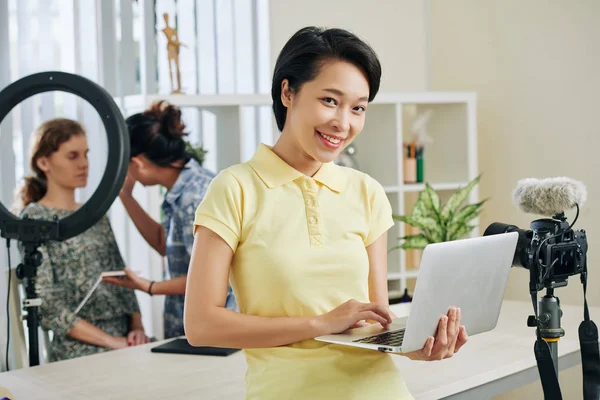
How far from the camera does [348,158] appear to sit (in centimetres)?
403

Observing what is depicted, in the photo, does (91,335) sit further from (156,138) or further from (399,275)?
(399,275)

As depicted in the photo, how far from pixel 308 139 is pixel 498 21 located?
3.06 m

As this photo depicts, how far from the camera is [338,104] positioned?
54.2 inches

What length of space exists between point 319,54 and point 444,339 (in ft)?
1.70

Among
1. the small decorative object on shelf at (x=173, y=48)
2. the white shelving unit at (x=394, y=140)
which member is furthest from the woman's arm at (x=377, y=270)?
the small decorative object on shelf at (x=173, y=48)

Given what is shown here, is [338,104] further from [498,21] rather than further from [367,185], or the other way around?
[498,21]

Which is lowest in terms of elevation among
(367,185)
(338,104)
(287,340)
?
(287,340)

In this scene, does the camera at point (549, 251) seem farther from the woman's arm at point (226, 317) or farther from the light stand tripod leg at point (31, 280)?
the light stand tripod leg at point (31, 280)

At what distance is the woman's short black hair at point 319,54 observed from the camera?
137 cm

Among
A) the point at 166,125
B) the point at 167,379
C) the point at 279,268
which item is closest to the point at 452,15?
the point at 166,125

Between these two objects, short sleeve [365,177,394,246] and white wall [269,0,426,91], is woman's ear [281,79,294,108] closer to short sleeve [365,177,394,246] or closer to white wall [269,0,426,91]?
short sleeve [365,177,394,246]

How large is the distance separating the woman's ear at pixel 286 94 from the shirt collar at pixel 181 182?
1.57 metres

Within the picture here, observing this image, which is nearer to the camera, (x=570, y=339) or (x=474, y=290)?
(x=474, y=290)

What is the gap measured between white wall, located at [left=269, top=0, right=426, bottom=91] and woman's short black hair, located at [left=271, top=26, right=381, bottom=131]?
9.22 ft
